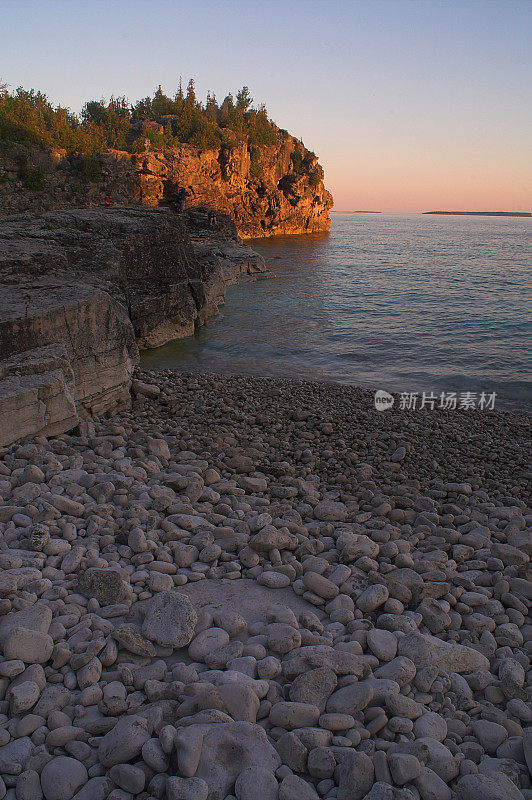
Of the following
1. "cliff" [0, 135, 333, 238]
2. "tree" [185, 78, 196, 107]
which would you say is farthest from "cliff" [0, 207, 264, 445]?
"tree" [185, 78, 196, 107]

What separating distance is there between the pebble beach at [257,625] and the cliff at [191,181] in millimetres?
34365

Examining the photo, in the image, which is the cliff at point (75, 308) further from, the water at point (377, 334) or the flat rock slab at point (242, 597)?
the flat rock slab at point (242, 597)

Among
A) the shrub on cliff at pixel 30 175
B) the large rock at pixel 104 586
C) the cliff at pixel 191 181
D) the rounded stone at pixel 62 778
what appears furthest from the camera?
the cliff at pixel 191 181

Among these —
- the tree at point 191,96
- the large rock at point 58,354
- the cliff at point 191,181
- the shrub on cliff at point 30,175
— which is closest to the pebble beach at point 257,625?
the large rock at point 58,354

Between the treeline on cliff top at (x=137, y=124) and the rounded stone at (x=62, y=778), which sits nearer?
the rounded stone at (x=62, y=778)

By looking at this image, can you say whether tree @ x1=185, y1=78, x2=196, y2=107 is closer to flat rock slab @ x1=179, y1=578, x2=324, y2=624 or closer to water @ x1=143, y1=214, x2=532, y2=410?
water @ x1=143, y1=214, x2=532, y2=410

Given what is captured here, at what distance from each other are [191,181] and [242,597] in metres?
48.3

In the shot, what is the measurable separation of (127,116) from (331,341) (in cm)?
5001

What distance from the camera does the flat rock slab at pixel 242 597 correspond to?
3.36m

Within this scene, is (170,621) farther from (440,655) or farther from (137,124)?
(137,124)

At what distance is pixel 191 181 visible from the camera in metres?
45.9

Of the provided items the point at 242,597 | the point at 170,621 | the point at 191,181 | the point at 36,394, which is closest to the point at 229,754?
the point at 170,621

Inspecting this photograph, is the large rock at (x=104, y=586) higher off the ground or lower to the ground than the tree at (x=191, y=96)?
lower

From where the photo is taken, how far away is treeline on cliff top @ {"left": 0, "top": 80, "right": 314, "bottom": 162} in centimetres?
3656
